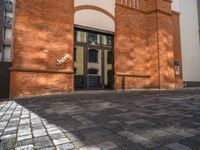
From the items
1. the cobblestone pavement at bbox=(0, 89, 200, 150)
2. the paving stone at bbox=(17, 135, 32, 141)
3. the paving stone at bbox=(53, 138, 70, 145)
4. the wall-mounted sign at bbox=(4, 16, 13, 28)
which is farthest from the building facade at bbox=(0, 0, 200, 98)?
the wall-mounted sign at bbox=(4, 16, 13, 28)

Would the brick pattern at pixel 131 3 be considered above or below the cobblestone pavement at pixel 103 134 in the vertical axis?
above

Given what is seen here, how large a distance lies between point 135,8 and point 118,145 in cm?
1092

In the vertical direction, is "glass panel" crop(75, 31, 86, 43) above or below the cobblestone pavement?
above

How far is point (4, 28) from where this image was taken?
2238 cm

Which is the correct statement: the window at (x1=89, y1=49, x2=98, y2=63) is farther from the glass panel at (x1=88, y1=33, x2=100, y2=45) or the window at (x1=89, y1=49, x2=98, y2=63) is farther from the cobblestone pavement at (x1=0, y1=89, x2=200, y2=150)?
the cobblestone pavement at (x1=0, y1=89, x2=200, y2=150)

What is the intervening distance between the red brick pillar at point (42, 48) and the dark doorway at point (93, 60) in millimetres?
1225

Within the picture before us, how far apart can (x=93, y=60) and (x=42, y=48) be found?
324 centimetres

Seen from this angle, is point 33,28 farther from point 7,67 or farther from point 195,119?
point 195,119

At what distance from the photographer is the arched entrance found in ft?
31.6

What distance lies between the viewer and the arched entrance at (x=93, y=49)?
9641mm

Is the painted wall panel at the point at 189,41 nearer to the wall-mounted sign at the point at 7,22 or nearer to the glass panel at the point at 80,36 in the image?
the glass panel at the point at 80,36

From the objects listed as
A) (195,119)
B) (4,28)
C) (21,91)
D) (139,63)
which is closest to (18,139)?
(195,119)

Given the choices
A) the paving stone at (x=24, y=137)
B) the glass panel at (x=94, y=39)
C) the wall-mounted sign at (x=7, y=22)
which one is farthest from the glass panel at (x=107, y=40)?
the wall-mounted sign at (x=7, y=22)

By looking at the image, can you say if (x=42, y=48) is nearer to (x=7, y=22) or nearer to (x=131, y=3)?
(x=131, y=3)
